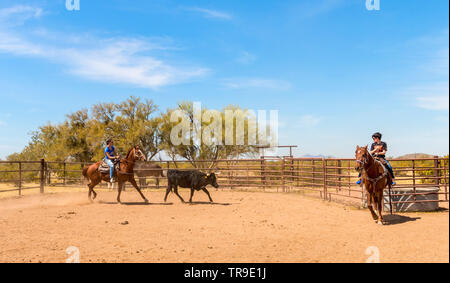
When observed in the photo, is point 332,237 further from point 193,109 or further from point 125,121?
point 125,121

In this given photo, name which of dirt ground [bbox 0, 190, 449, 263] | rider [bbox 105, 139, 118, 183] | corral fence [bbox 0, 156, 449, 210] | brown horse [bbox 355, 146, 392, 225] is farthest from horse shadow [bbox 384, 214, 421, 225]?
rider [bbox 105, 139, 118, 183]

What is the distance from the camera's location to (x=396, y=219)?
9.26 metres

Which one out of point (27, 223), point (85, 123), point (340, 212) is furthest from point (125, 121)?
point (340, 212)

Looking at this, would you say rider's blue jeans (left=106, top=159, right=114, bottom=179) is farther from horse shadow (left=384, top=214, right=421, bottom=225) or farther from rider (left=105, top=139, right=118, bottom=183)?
horse shadow (left=384, top=214, right=421, bottom=225)

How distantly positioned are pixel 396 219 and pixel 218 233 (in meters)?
5.09

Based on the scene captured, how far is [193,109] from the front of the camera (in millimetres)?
29750

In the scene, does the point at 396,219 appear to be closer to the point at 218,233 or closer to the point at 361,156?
the point at 361,156

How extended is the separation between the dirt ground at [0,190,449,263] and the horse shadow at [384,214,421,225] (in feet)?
0.08

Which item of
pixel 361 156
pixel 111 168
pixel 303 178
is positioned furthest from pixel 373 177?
pixel 111 168

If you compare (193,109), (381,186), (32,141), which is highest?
(193,109)

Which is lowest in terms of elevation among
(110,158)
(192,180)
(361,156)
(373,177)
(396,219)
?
(396,219)

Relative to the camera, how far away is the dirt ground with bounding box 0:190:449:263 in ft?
19.0

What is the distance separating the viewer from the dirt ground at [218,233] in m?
5.78
